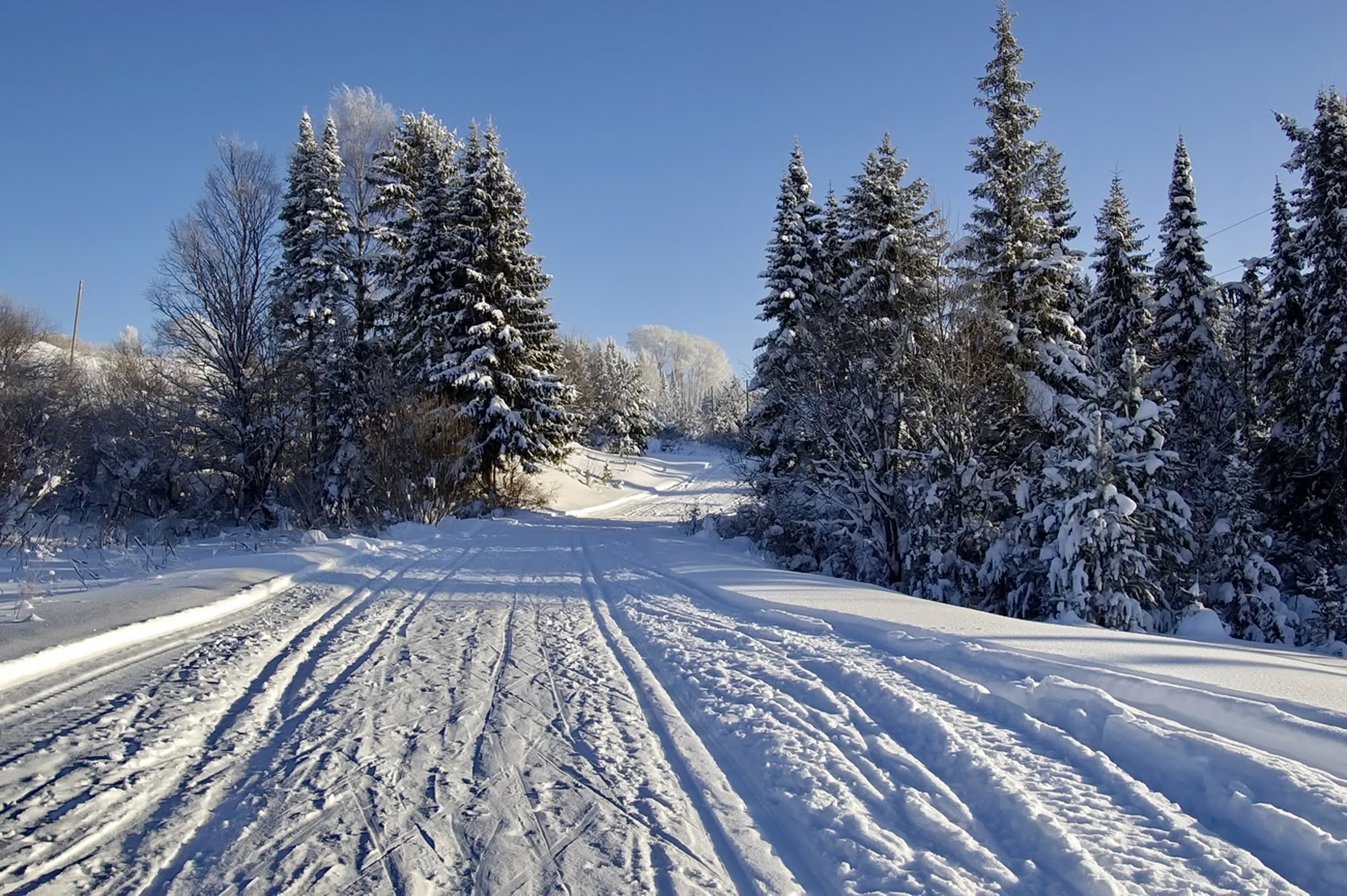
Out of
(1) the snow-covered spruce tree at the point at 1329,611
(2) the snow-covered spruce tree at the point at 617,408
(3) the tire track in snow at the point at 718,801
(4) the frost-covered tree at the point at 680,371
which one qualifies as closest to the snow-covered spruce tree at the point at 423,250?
(3) the tire track in snow at the point at 718,801

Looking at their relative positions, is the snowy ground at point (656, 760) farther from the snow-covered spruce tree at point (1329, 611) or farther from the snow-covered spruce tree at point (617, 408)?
the snow-covered spruce tree at point (617, 408)

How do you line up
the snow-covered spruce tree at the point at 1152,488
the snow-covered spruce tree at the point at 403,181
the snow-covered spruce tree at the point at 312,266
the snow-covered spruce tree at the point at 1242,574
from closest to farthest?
1. the snow-covered spruce tree at the point at 1152,488
2. the snow-covered spruce tree at the point at 1242,574
3. the snow-covered spruce tree at the point at 312,266
4. the snow-covered spruce tree at the point at 403,181

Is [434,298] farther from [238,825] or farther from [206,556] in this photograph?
[238,825]

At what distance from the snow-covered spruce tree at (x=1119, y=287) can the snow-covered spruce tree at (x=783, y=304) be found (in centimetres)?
882

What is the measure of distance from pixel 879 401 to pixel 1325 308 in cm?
1095

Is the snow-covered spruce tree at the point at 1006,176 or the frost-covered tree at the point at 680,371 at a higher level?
the frost-covered tree at the point at 680,371

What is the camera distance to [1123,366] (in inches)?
480

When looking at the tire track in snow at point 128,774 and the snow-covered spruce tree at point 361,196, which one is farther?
the snow-covered spruce tree at point 361,196

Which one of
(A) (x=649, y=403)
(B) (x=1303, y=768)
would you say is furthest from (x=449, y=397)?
(A) (x=649, y=403)

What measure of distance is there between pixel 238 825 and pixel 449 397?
2129cm

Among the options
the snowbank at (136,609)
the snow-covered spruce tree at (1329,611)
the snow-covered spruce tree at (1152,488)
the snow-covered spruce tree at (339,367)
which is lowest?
the snow-covered spruce tree at (1329,611)

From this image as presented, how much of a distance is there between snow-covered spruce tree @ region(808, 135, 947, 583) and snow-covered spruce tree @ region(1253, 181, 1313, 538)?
34.0ft

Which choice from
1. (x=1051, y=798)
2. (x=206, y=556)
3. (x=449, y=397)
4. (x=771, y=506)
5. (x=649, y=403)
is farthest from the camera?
(x=649, y=403)

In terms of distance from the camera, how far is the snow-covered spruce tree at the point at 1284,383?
17.8m
